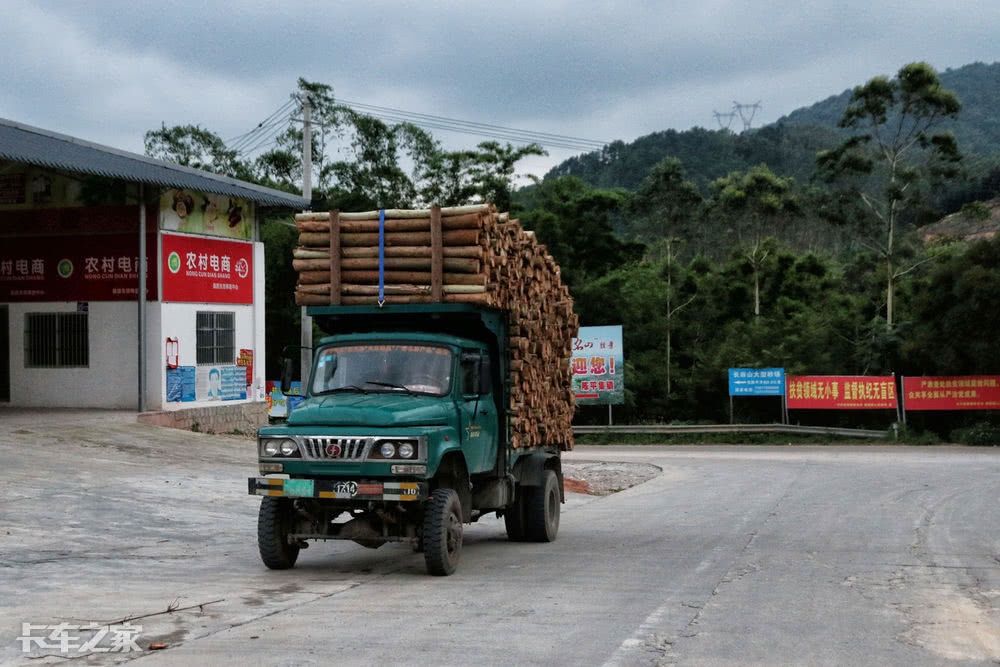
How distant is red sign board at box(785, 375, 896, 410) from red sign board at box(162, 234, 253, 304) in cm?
2272

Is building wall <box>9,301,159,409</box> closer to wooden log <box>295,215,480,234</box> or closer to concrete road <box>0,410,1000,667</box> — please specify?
concrete road <box>0,410,1000,667</box>

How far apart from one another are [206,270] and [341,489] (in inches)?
794

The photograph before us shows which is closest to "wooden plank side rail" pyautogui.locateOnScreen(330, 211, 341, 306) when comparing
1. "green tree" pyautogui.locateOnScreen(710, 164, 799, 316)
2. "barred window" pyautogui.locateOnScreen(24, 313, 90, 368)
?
"barred window" pyautogui.locateOnScreen(24, 313, 90, 368)

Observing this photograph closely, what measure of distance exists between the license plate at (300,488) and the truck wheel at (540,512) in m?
4.26

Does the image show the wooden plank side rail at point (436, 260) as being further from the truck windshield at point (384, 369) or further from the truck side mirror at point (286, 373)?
the truck side mirror at point (286, 373)

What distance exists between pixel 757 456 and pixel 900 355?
1058cm

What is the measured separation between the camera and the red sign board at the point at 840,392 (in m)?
42.7

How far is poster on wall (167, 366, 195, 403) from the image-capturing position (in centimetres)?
2816

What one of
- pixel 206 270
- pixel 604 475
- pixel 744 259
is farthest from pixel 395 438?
pixel 744 259

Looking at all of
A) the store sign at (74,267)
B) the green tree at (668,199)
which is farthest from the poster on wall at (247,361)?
the green tree at (668,199)

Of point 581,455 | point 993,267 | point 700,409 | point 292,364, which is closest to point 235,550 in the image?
point 292,364

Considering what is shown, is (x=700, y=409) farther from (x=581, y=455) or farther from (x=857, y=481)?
(x=857, y=481)

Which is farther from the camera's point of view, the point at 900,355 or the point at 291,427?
the point at 900,355

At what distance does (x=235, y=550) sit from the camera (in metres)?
13.4
